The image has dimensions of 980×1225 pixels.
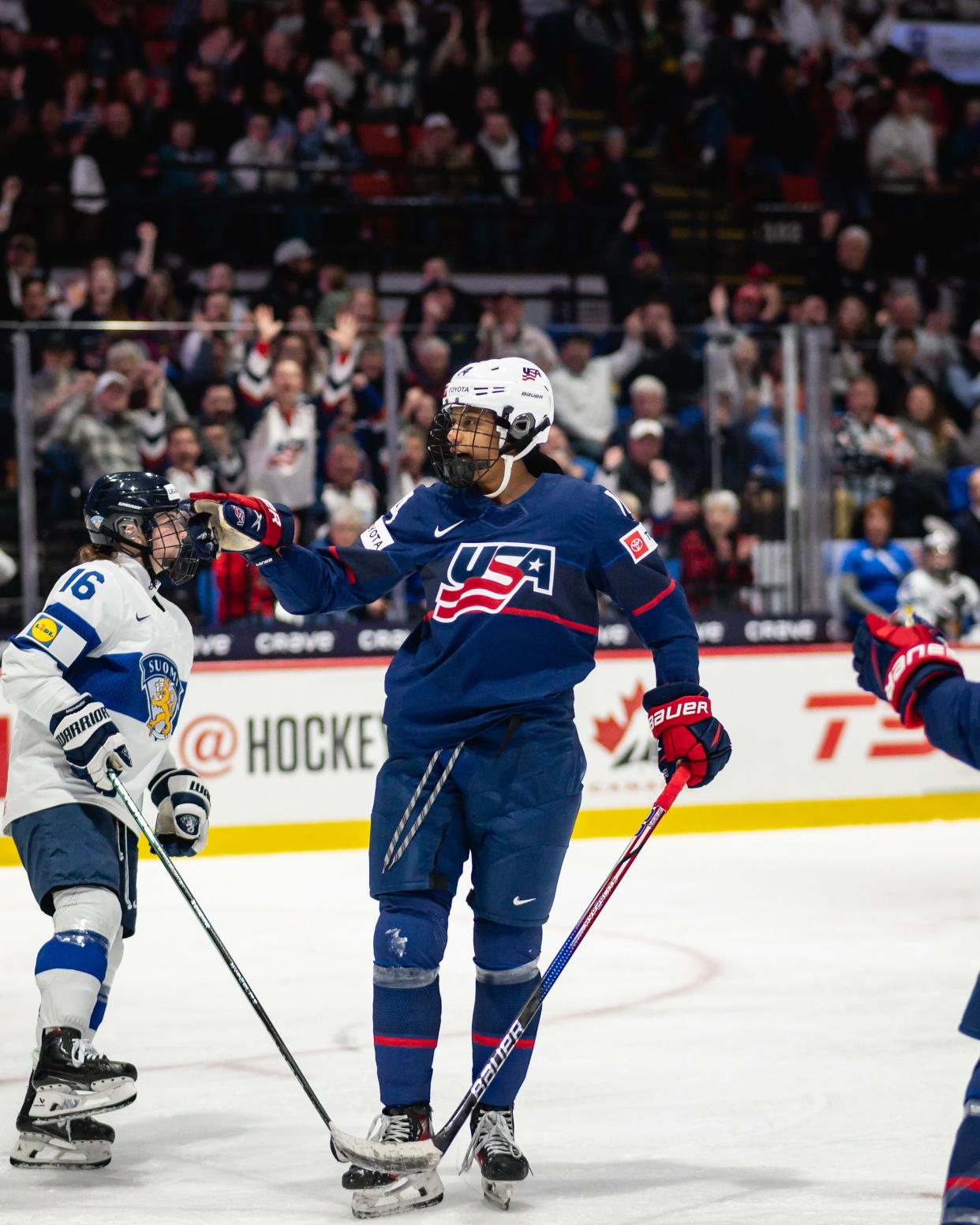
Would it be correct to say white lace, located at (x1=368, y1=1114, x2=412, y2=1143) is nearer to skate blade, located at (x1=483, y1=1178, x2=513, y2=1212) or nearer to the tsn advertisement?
skate blade, located at (x1=483, y1=1178, x2=513, y2=1212)

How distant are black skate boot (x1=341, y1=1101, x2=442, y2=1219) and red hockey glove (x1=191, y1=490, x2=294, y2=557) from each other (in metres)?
1.04

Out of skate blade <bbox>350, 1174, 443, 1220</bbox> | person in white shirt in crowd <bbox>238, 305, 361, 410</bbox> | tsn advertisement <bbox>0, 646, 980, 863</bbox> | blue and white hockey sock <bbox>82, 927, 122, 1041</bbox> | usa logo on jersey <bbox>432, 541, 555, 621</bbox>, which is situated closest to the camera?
skate blade <bbox>350, 1174, 443, 1220</bbox>

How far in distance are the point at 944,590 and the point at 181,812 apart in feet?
20.9

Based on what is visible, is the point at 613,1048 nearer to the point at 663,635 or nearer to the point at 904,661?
the point at 663,635

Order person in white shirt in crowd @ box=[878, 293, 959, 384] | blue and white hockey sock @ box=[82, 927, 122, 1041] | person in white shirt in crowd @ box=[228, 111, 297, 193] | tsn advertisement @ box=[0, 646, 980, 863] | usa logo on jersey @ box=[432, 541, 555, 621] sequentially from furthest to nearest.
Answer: person in white shirt in crowd @ box=[228, 111, 297, 193] → person in white shirt in crowd @ box=[878, 293, 959, 384] → tsn advertisement @ box=[0, 646, 980, 863] → blue and white hockey sock @ box=[82, 927, 122, 1041] → usa logo on jersey @ box=[432, 541, 555, 621]

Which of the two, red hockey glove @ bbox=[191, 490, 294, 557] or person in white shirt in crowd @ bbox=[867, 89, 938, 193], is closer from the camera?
red hockey glove @ bbox=[191, 490, 294, 557]

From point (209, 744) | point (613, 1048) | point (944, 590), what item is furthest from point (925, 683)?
point (944, 590)

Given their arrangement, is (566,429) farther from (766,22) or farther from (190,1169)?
(766,22)

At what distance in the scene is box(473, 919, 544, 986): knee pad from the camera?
3666 mm

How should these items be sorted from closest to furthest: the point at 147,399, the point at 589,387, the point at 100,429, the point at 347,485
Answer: the point at 100,429
the point at 147,399
the point at 347,485
the point at 589,387

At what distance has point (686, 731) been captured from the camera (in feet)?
12.0

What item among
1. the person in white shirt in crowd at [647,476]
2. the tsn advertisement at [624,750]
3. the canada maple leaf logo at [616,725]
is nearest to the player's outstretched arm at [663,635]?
the tsn advertisement at [624,750]

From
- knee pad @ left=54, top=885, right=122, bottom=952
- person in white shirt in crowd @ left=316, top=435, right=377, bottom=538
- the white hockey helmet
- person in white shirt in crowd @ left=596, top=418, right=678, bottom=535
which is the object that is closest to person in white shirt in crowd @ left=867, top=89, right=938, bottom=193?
person in white shirt in crowd @ left=596, top=418, right=678, bottom=535

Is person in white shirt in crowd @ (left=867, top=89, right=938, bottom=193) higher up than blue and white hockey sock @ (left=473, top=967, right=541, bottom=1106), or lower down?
higher up
